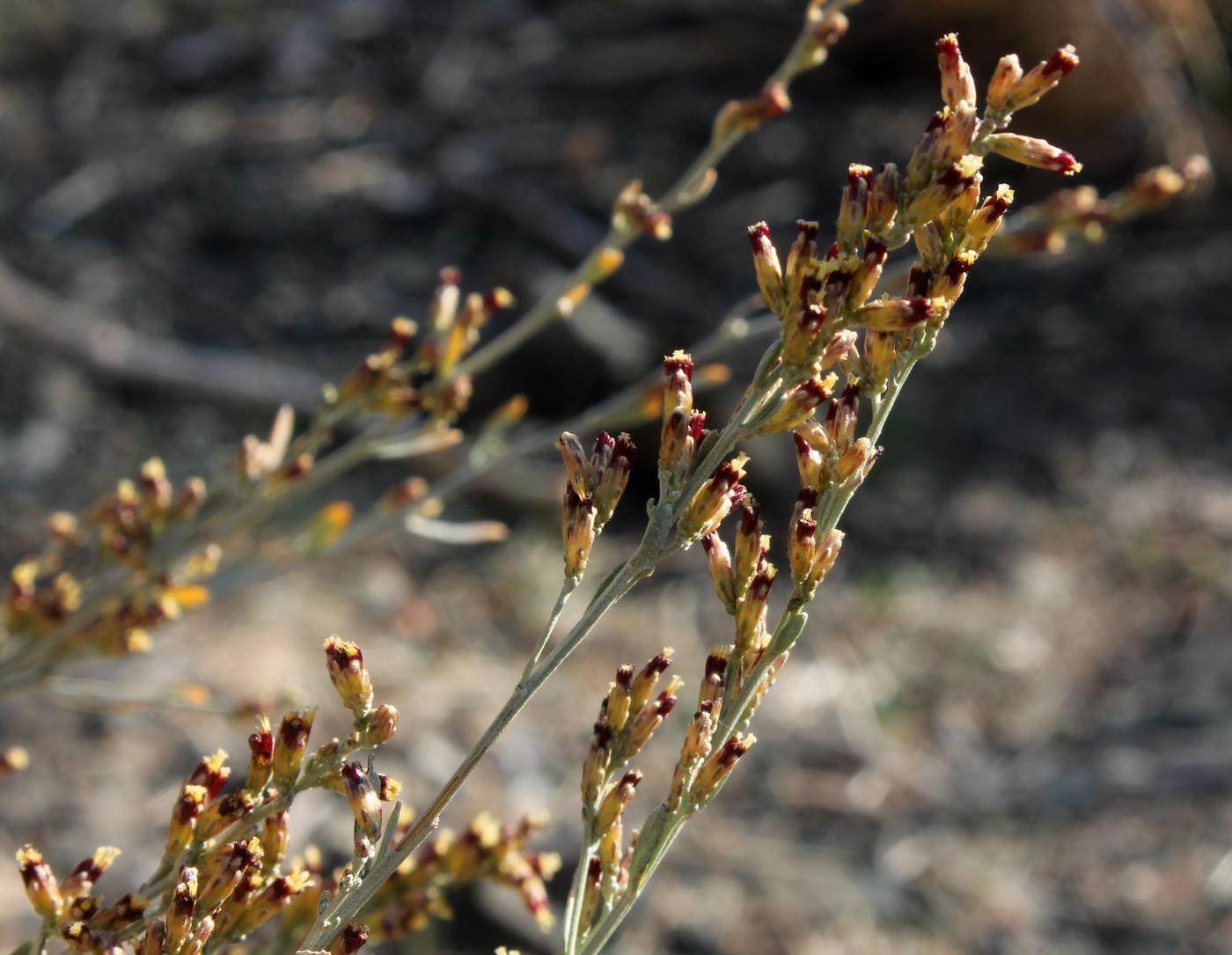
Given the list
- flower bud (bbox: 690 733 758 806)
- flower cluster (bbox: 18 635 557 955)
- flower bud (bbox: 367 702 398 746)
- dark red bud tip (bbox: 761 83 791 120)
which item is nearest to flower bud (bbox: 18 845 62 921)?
flower cluster (bbox: 18 635 557 955)

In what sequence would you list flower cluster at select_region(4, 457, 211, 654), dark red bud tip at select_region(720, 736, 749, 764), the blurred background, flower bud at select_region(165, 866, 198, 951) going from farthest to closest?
the blurred background → flower cluster at select_region(4, 457, 211, 654) → dark red bud tip at select_region(720, 736, 749, 764) → flower bud at select_region(165, 866, 198, 951)

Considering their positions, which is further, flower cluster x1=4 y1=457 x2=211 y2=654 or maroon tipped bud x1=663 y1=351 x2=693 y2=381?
flower cluster x1=4 y1=457 x2=211 y2=654

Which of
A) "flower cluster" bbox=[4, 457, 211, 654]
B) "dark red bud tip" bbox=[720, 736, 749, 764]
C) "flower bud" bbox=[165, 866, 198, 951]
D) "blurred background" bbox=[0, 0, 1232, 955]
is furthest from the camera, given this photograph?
"blurred background" bbox=[0, 0, 1232, 955]

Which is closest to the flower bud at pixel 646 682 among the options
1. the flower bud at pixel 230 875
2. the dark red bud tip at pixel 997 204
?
the flower bud at pixel 230 875

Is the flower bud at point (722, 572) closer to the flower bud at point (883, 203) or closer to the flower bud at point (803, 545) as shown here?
the flower bud at point (803, 545)

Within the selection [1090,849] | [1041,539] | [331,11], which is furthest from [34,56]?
[1090,849]

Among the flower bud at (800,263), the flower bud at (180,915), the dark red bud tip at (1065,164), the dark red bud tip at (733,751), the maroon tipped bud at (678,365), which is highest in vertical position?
the dark red bud tip at (1065,164)

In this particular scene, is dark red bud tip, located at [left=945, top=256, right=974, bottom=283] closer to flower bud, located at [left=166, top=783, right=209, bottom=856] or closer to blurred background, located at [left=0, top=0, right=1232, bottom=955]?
flower bud, located at [left=166, top=783, right=209, bottom=856]

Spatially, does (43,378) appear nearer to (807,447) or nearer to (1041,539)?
(1041,539)

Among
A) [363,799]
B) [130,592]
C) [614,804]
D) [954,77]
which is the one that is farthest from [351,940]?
[130,592]
